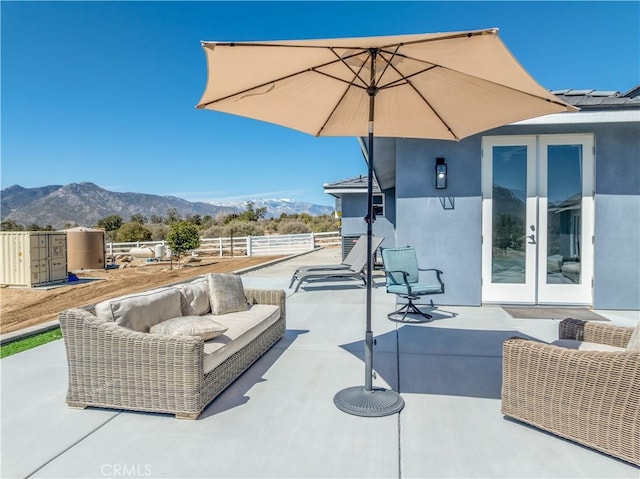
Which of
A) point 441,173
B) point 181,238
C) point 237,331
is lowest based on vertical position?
point 237,331

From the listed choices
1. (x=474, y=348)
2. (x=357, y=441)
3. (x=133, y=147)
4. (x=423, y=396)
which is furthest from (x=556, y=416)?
(x=133, y=147)

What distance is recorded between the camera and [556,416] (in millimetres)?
2293

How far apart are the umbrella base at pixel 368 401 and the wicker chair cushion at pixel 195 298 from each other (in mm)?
1702

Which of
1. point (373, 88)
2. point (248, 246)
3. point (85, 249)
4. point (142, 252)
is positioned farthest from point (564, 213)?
point (142, 252)

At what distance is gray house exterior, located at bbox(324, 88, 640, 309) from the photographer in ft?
19.1

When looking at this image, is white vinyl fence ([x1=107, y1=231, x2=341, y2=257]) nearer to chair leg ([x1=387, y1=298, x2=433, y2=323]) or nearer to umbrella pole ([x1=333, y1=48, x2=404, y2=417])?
chair leg ([x1=387, y1=298, x2=433, y2=323])

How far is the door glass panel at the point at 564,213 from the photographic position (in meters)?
5.92

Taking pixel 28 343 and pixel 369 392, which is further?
→ pixel 28 343

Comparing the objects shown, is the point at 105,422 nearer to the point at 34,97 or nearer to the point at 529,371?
the point at 529,371

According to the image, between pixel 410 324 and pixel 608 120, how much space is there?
4.13 metres

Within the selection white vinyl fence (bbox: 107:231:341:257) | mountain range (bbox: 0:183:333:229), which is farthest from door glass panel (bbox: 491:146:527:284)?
mountain range (bbox: 0:183:333:229)

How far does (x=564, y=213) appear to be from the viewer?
598cm

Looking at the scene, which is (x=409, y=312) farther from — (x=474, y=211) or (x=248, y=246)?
(x=248, y=246)

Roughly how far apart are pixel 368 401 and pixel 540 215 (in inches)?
188
